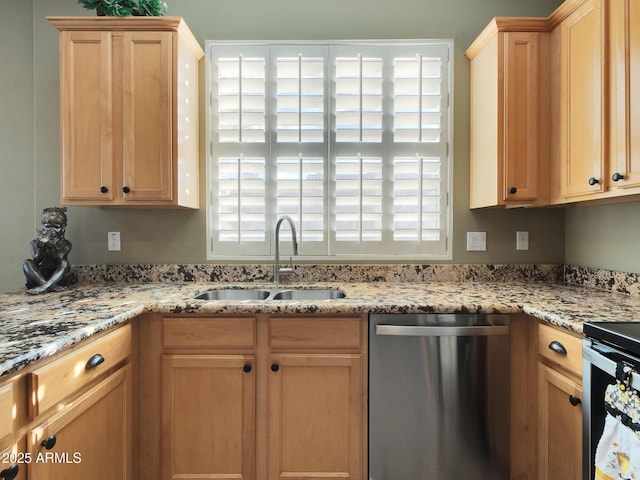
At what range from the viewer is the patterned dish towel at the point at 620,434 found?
2.93 feet

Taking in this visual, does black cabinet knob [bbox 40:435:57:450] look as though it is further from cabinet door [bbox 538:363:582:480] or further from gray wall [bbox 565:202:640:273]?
gray wall [bbox 565:202:640:273]

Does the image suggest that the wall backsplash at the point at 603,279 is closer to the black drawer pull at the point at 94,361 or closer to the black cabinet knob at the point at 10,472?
the black drawer pull at the point at 94,361

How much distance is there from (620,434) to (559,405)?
0.43 m

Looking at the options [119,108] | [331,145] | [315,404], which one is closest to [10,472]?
[315,404]

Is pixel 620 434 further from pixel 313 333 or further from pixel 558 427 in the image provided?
pixel 313 333

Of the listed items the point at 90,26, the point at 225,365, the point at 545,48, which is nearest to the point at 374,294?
the point at 225,365

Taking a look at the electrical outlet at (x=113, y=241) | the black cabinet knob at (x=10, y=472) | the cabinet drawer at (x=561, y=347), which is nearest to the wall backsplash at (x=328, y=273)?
the electrical outlet at (x=113, y=241)

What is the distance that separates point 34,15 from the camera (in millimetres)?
2160

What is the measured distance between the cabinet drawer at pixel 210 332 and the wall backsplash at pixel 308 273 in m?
0.64

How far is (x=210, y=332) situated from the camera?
1.53 meters

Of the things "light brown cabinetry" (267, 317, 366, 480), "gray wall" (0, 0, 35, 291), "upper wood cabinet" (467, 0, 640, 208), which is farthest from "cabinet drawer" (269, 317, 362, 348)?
"gray wall" (0, 0, 35, 291)

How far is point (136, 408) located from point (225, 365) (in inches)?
17.0

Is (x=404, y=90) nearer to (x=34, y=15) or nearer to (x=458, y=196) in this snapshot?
(x=458, y=196)

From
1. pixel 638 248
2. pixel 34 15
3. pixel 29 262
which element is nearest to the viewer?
pixel 638 248
